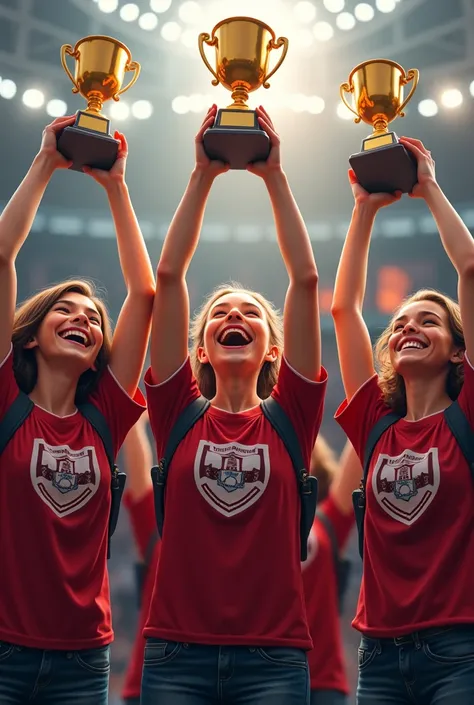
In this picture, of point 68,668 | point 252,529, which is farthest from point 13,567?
point 252,529

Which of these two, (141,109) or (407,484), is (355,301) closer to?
(407,484)

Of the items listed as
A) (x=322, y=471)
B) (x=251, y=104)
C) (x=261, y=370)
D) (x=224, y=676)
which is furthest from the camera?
(x=251, y=104)

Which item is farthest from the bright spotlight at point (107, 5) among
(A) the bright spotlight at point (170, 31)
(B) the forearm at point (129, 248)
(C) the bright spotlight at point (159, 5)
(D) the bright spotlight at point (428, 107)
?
(B) the forearm at point (129, 248)

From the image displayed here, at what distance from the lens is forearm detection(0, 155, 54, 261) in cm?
235

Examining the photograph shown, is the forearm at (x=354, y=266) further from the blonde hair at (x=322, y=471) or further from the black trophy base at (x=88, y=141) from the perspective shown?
the blonde hair at (x=322, y=471)

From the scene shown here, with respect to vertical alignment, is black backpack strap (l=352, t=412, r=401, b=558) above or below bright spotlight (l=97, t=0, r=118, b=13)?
below

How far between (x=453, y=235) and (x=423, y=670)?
1218 mm

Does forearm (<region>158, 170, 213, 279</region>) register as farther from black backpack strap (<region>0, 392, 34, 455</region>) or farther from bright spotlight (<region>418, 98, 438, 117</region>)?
bright spotlight (<region>418, 98, 438, 117</region>)

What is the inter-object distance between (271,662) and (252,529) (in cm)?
33

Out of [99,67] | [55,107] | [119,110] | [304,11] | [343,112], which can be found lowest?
[99,67]

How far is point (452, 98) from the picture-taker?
8.20m

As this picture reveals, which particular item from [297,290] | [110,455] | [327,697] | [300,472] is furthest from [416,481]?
[327,697]

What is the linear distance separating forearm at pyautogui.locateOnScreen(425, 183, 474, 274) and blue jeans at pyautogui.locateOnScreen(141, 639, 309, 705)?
1.19 meters

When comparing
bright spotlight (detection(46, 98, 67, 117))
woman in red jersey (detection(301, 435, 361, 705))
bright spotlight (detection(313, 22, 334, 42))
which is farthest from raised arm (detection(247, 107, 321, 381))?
bright spotlight (detection(313, 22, 334, 42))
